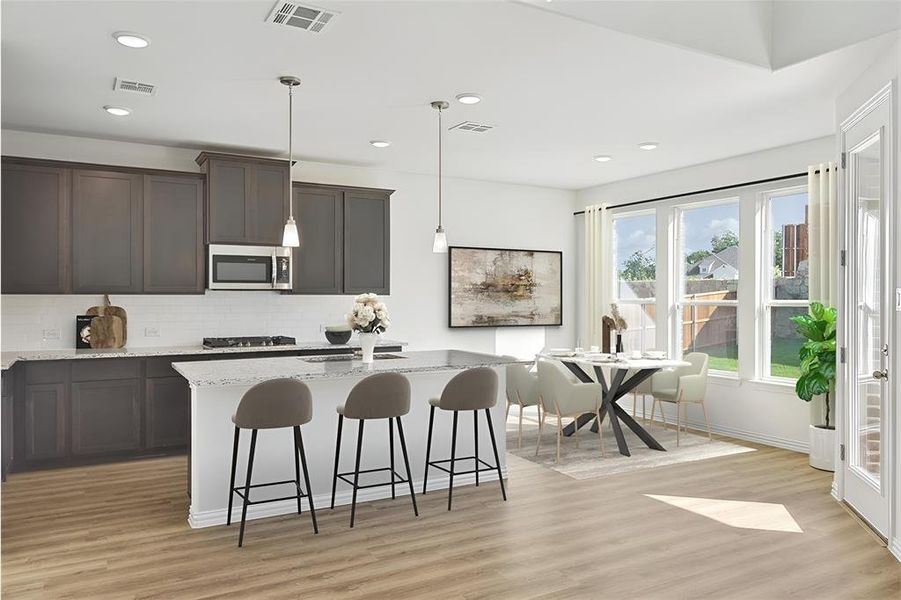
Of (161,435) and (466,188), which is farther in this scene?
(466,188)

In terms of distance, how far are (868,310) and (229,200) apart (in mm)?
5124

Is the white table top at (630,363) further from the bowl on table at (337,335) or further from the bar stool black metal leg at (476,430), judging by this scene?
the bowl on table at (337,335)

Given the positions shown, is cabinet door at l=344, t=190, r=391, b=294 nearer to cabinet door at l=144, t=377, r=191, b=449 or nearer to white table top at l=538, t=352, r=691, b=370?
Answer: cabinet door at l=144, t=377, r=191, b=449

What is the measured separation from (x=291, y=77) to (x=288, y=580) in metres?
3.00

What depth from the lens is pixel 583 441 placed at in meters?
6.59

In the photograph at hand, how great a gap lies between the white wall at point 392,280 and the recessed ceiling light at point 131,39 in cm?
268

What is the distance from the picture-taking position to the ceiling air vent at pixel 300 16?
336 cm

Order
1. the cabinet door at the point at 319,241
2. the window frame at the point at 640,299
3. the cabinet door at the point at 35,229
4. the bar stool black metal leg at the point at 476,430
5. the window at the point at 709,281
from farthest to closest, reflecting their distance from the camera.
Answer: the window frame at the point at 640,299 < the window at the point at 709,281 < the cabinet door at the point at 319,241 < the cabinet door at the point at 35,229 < the bar stool black metal leg at the point at 476,430

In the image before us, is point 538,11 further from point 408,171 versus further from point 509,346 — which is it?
point 509,346

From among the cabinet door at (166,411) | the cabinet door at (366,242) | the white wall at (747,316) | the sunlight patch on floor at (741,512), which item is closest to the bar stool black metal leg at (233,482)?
the cabinet door at (166,411)

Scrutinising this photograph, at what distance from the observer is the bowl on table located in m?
6.70

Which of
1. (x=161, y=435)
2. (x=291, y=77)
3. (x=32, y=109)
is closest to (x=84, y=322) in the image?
(x=161, y=435)

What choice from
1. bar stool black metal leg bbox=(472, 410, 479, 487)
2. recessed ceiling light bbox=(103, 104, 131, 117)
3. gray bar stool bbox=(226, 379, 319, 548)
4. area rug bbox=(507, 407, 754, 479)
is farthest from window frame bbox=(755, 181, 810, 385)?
recessed ceiling light bbox=(103, 104, 131, 117)

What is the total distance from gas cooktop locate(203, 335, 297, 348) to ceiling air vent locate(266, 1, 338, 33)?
342 centimetres
